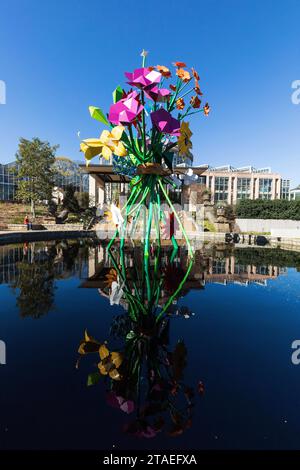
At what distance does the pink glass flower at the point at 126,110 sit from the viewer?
5.16m

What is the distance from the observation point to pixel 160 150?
21.0 ft

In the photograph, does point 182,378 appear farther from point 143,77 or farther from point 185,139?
point 185,139

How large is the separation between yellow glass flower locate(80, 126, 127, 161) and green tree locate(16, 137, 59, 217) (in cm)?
1856

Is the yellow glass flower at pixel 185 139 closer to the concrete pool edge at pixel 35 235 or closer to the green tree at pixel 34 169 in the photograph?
the concrete pool edge at pixel 35 235

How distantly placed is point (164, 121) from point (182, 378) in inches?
204

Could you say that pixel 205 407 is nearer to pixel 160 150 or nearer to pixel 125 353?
pixel 125 353

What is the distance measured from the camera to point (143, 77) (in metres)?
5.13

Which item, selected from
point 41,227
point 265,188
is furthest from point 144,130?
point 265,188

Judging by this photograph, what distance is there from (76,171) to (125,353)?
50197 millimetres

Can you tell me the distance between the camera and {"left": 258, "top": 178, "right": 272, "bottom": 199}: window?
5200cm

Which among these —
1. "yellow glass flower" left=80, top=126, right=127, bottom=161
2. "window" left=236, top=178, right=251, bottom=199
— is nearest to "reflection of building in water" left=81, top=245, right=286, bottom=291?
"yellow glass flower" left=80, top=126, right=127, bottom=161

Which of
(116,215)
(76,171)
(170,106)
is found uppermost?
(76,171)

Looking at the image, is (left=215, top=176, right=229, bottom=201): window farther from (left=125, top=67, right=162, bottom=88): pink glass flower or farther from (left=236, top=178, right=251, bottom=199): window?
(left=125, top=67, right=162, bottom=88): pink glass flower
